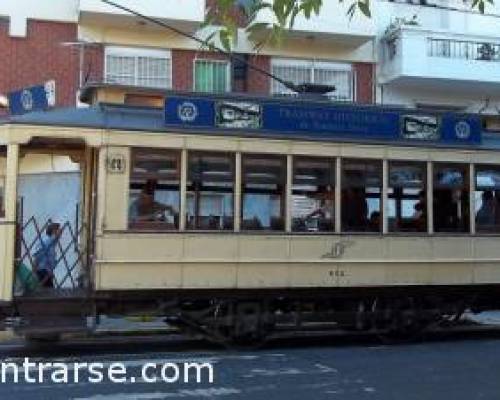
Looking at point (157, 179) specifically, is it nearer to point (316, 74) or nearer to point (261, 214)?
point (261, 214)

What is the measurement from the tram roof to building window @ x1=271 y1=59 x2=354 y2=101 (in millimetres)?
8576

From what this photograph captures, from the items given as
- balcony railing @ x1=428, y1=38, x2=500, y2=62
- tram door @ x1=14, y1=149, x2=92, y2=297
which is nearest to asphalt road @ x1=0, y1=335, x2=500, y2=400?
tram door @ x1=14, y1=149, x2=92, y2=297

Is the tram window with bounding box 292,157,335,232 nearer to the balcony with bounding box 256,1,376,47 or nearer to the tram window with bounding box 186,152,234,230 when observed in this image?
the tram window with bounding box 186,152,234,230

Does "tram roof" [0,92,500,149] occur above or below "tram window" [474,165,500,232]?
above

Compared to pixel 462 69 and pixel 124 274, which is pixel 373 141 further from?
pixel 462 69

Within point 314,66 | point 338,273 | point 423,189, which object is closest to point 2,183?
point 338,273

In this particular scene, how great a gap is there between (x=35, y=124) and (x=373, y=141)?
4.91 metres

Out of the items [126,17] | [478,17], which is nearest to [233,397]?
[126,17]

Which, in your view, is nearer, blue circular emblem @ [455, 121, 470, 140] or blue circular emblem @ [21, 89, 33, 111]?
blue circular emblem @ [21, 89, 33, 111]

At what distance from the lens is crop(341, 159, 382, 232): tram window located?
43.6ft

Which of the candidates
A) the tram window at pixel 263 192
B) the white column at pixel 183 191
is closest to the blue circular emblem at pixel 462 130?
the tram window at pixel 263 192

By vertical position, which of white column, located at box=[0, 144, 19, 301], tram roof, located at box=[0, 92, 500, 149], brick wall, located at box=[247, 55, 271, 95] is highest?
brick wall, located at box=[247, 55, 271, 95]

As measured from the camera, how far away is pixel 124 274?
39.4 feet

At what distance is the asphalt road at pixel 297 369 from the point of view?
933 cm
